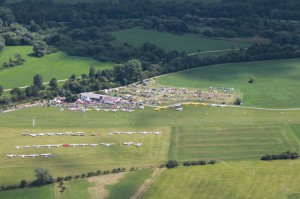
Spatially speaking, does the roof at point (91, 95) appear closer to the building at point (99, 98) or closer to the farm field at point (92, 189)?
the building at point (99, 98)

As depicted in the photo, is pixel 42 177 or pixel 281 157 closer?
pixel 42 177

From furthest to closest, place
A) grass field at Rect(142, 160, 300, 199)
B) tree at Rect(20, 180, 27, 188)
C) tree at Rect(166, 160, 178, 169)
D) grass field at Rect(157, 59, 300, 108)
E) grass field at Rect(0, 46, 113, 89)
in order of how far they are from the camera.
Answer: grass field at Rect(0, 46, 113, 89)
grass field at Rect(157, 59, 300, 108)
tree at Rect(166, 160, 178, 169)
tree at Rect(20, 180, 27, 188)
grass field at Rect(142, 160, 300, 199)

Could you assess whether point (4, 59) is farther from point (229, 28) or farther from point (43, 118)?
point (229, 28)

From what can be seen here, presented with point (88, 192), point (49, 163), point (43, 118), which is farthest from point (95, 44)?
point (88, 192)

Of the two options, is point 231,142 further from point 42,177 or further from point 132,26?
point 132,26

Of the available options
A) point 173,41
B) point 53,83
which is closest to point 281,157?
point 53,83

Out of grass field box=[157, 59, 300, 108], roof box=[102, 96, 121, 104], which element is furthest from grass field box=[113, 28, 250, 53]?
roof box=[102, 96, 121, 104]

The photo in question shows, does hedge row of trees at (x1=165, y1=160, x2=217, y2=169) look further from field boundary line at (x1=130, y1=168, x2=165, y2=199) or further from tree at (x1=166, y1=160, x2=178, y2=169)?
field boundary line at (x1=130, y1=168, x2=165, y2=199)

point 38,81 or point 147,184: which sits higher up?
point 38,81
